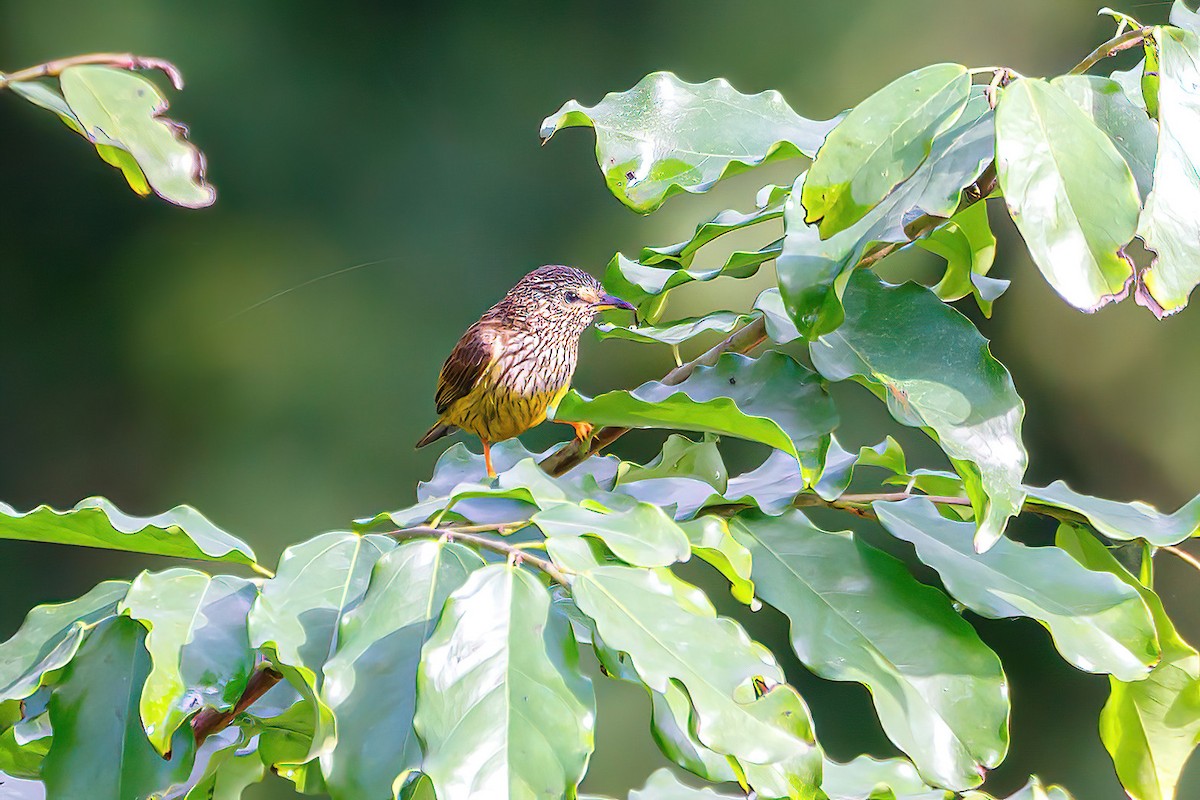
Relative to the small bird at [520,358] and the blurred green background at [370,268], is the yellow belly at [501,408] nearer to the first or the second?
the small bird at [520,358]

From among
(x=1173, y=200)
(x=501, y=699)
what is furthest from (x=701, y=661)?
(x=1173, y=200)

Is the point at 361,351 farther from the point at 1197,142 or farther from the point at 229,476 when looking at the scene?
the point at 1197,142

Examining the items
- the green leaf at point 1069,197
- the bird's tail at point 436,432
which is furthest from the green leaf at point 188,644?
the bird's tail at point 436,432

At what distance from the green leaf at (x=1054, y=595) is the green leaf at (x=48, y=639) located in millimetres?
522

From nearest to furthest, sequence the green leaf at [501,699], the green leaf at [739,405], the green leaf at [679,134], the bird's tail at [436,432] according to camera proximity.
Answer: the green leaf at [501,699] < the green leaf at [739,405] < the green leaf at [679,134] < the bird's tail at [436,432]

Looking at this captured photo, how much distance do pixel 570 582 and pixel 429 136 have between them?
2694mm

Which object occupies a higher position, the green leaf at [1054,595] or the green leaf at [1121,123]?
the green leaf at [1121,123]

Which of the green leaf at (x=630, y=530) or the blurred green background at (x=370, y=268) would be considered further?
the blurred green background at (x=370, y=268)

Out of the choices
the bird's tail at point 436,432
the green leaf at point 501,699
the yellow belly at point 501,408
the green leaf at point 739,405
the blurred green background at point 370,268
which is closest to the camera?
the green leaf at point 501,699

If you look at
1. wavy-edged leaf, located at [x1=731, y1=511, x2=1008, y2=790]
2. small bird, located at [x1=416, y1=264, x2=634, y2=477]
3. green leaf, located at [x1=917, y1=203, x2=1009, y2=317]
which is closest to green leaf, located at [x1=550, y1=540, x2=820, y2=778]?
wavy-edged leaf, located at [x1=731, y1=511, x2=1008, y2=790]

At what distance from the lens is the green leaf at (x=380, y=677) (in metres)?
0.62

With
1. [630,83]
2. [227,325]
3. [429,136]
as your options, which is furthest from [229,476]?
[630,83]

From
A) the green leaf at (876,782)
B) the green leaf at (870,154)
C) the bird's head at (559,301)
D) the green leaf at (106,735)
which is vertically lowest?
the green leaf at (876,782)

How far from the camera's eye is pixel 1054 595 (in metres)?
0.80
